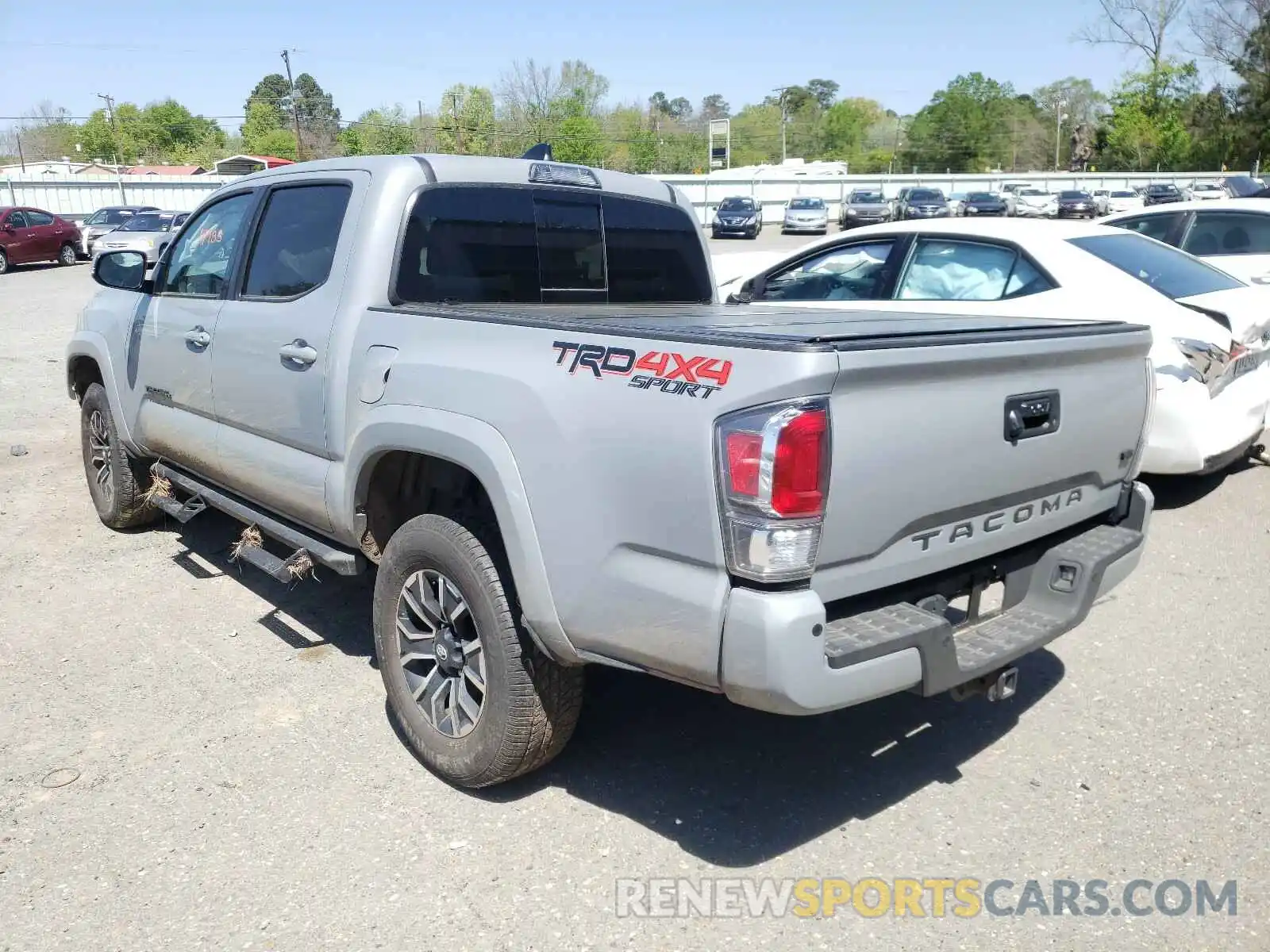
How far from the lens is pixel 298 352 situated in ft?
12.9

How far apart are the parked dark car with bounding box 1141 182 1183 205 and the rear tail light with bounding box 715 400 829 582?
159 feet

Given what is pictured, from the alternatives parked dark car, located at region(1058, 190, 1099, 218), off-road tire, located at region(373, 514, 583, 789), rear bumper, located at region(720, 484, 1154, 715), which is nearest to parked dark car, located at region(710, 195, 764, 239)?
parked dark car, located at region(1058, 190, 1099, 218)

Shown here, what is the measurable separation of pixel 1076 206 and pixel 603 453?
4698 centimetres

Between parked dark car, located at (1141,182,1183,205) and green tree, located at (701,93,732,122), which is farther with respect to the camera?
green tree, located at (701,93,732,122)

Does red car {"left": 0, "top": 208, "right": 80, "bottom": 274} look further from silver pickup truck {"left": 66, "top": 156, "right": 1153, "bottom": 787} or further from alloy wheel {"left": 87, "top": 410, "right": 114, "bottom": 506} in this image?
silver pickup truck {"left": 66, "top": 156, "right": 1153, "bottom": 787}

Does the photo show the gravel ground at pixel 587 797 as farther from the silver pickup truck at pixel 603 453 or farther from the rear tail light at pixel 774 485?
the rear tail light at pixel 774 485

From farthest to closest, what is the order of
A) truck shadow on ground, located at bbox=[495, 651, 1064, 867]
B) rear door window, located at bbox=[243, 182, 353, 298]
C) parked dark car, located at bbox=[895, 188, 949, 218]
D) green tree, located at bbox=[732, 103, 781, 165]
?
green tree, located at bbox=[732, 103, 781, 165], parked dark car, located at bbox=[895, 188, 949, 218], rear door window, located at bbox=[243, 182, 353, 298], truck shadow on ground, located at bbox=[495, 651, 1064, 867]

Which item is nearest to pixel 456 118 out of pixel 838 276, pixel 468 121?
pixel 468 121

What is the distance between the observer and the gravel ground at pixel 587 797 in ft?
9.18

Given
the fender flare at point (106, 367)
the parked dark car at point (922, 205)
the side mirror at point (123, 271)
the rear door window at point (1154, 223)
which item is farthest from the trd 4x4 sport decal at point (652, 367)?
the parked dark car at point (922, 205)

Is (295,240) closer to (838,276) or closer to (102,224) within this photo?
(838,276)

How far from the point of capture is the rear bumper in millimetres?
2475

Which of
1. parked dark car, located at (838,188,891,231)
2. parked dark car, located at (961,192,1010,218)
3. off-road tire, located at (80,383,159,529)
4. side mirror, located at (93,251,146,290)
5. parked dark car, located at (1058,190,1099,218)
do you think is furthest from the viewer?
parked dark car, located at (1058,190,1099,218)

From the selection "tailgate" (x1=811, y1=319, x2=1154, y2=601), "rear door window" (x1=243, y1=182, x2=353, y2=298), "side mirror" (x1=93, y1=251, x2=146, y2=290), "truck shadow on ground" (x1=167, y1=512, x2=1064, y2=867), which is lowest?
"truck shadow on ground" (x1=167, y1=512, x2=1064, y2=867)
